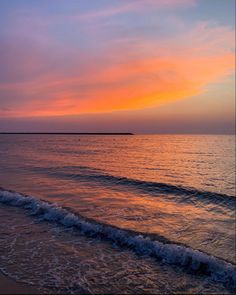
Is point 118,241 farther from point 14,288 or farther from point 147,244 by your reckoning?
point 14,288

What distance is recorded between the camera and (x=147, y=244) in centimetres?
1059

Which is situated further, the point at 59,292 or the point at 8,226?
the point at 8,226

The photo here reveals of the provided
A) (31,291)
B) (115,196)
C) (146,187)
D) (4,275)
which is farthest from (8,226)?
(146,187)

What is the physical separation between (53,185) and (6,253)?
1396 centimetres

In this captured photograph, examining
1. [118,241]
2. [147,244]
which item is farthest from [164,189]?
[147,244]

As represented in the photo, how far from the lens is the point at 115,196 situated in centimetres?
1995

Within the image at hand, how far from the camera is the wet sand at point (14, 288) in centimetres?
723

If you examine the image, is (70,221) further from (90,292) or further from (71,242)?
(90,292)

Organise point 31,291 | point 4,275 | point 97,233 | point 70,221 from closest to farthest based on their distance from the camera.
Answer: point 31,291, point 4,275, point 97,233, point 70,221

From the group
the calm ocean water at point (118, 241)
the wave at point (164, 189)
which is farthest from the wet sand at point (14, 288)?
the wave at point (164, 189)

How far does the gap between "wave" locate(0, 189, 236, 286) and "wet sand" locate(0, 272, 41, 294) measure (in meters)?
3.77

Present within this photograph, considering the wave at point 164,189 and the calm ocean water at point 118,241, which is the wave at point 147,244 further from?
the wave at point 164,189

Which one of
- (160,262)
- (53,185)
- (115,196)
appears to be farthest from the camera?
(53,185)

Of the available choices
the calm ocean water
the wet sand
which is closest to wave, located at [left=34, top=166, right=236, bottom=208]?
the calm ocean water
